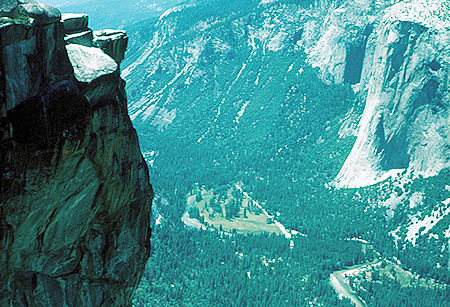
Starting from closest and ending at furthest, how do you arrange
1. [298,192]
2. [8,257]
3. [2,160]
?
[2,160]
[8,257]
[298,192]

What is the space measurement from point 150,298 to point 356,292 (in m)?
41.6

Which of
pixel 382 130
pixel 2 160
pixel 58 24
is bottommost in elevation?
pixel 382 130

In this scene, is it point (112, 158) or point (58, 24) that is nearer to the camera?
point (58, 24)

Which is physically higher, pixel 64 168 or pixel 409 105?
pixel 64 168

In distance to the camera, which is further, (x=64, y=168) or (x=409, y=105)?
(x=409, y=105)

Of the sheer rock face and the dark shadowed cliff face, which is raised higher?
the dark shadowed cliff face

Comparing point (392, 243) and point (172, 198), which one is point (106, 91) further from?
point (172, 198)

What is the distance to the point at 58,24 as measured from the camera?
80.5 feet

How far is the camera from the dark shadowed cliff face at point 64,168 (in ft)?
75.3

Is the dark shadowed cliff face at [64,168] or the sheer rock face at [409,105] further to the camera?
the sheer rock face at [409,105]

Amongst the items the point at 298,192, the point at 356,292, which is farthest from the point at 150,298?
the point at 298,192

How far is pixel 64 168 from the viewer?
25.1 m

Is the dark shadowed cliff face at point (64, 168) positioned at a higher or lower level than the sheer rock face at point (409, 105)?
higher

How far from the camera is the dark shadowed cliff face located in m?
22.9
